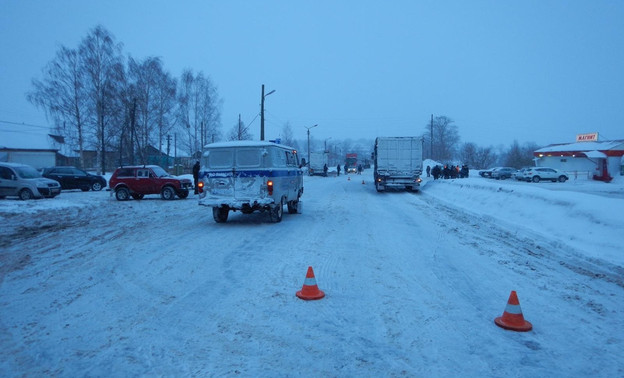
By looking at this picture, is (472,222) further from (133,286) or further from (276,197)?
(133,286)

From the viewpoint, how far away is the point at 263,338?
462 centimetres

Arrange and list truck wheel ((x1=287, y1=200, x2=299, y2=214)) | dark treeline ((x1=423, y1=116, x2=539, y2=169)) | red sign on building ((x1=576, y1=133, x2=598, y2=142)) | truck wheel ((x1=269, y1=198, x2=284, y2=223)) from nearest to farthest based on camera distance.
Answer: truck wheel ((x1=269, y1=198, x2=284, y2=223)) < truck wheel ((x1=287, y1=200, x2=299, y2=214)) < red sign on building ((x1=576, y1=133, x2=598, y2=142)) < dark treeline ((x1=423, y1=116, x2=539, y2=169))

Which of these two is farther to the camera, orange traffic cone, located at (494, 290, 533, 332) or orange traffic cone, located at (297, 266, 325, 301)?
orange traffic cone, located at (297, 266, 325, 301)

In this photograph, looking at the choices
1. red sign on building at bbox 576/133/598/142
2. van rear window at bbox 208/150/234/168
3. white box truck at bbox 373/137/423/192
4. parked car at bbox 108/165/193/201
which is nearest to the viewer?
van rear window at bbox 208/150/234/168

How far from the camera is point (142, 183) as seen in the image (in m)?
22.1

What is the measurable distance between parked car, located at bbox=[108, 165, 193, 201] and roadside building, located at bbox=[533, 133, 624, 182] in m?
41.7

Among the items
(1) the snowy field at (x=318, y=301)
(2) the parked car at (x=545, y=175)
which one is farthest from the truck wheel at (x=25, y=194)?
(2) the parked car at (x=545, y=175)

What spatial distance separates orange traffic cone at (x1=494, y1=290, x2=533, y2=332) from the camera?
16.0 feet

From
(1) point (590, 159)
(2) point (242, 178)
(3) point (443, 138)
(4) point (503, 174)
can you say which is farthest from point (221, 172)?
(3) point (443, 138)

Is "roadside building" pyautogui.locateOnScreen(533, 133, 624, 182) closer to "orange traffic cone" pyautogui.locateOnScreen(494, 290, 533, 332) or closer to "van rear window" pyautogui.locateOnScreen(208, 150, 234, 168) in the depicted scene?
"van rear window" pyautogui.locateOnScreen(208, 150, 234, 168)

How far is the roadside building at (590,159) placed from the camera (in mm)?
45178

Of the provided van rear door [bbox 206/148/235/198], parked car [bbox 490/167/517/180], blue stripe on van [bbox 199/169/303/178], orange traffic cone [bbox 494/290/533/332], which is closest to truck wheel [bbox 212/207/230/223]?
van rear door [bbox 206/148/235/198]

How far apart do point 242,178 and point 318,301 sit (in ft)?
24.5

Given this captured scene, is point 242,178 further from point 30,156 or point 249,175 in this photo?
point 30,156
